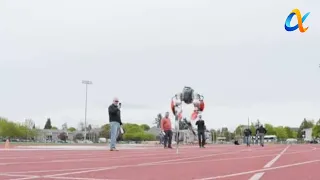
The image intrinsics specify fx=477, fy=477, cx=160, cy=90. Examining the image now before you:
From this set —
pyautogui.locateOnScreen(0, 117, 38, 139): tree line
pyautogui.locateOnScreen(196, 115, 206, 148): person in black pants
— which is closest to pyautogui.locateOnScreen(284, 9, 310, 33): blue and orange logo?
pyautogui.locateOnScreen(196, 115, 206, 148): person in black pants

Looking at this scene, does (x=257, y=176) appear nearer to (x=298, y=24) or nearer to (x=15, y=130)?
(x=298, y=24)

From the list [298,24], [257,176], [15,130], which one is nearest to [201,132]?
[298,24]

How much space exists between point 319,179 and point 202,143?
55.1 ft

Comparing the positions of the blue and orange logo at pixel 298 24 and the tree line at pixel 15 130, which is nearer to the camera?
the blue and orange logo at pixel 298 24

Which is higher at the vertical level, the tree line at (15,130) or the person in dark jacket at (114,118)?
the tree line at (15,130)

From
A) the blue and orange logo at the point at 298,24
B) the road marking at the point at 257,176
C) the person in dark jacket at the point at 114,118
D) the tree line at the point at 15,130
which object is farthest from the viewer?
the tree line at the point at 15,130

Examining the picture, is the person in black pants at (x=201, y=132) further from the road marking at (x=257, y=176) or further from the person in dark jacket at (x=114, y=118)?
the road marking at (x=257, y=176)

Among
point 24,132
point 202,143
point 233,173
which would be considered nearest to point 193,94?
point 202,143

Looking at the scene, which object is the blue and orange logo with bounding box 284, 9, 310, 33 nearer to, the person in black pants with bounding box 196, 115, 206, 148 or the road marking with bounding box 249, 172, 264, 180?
the person in black pants with bounding box 196, 115, 206, 148

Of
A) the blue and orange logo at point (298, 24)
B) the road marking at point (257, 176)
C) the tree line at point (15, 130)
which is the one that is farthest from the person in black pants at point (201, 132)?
the tree line at point (15, 130)

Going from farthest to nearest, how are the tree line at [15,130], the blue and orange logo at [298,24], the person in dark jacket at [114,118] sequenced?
1. the tree line at [15,130]
2. the blue and orange logo at [298,24]
3. the person in dark jacket at [114,118]

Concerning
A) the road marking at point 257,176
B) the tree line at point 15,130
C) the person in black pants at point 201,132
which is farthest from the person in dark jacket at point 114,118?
the tree line at point 15,130

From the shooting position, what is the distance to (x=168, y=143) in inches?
843

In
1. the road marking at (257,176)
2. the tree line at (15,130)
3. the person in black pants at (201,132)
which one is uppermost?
the tree line at (15,130)
